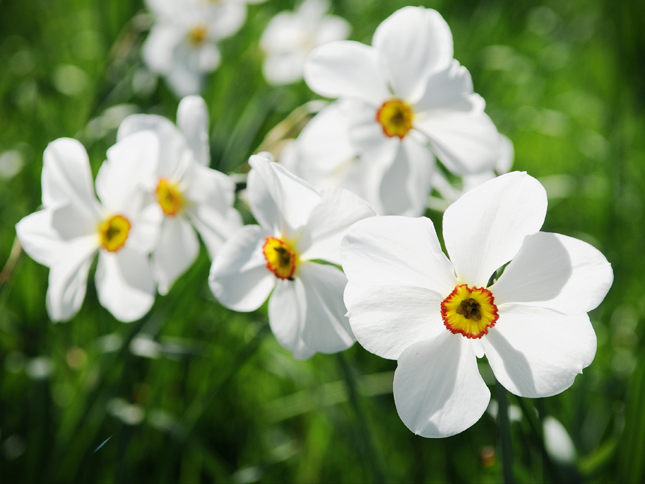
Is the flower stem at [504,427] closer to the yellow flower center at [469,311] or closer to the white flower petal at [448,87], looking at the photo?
the yellow flower center at [469,311]

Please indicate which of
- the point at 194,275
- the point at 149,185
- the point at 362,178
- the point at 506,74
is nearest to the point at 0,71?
the point at 194,275

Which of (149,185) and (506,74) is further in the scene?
(506,74)

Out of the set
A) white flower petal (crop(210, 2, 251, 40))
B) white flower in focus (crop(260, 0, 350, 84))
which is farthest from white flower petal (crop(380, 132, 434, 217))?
white flower in focus (crop(260, 0, 350, 84))

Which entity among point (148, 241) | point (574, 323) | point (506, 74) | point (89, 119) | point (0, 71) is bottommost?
point (506, 74)

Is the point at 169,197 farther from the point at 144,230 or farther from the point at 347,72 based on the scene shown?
the point at 347,72

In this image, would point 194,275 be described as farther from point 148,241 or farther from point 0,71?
point 0,71

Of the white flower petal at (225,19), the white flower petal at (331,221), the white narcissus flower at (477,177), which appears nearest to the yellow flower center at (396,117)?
the white narcissus flower at (477,177)

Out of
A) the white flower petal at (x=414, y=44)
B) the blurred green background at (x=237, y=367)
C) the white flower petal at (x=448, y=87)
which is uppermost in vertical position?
the white flower petal at (x=414, y=44)
